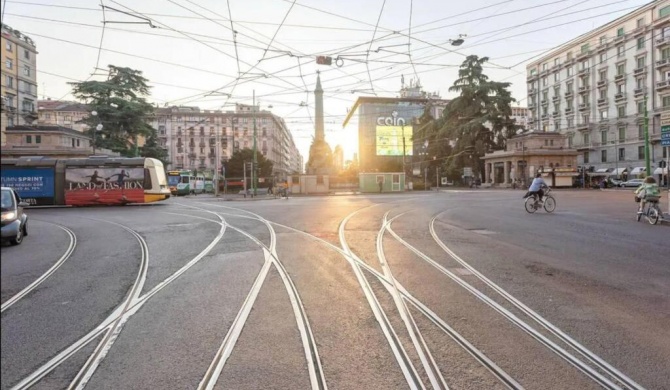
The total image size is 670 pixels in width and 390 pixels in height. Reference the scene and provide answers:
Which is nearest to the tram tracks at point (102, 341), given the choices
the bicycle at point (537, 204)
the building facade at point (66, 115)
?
the bicycle at point (537, 204)

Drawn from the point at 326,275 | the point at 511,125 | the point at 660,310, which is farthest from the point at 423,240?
the point at 511,125

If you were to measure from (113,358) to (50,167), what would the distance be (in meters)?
25.3

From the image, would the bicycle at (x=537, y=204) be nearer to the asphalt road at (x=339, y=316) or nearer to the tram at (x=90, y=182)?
the asphalt road at (x=339, y=316)

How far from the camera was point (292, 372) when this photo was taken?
369 centimetres

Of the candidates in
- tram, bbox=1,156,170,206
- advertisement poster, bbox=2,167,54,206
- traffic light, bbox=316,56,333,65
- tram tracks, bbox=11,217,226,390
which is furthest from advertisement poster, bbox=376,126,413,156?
tram tracks, bbox=11,217,226,390

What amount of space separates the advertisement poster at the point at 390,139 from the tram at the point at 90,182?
2695 inches

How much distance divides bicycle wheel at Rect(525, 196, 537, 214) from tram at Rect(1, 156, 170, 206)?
20308 mm

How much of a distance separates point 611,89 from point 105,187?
6997 cm

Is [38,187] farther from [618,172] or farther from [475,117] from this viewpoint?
[618,172]

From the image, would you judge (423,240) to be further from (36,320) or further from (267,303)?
(36,320)

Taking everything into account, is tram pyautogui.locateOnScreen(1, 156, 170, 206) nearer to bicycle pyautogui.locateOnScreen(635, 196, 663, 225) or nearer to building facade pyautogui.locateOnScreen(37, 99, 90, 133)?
bicycle pyautogui.locateOnScreen(635, 196, 663, 225)

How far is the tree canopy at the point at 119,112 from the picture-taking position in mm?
34844

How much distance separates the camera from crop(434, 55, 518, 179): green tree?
6625cm

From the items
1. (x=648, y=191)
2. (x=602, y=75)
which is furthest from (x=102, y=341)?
(x=602, y=75)
